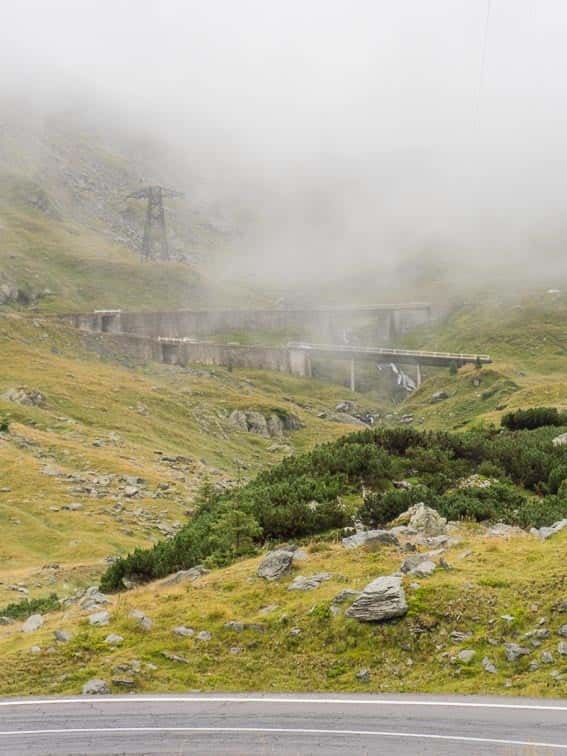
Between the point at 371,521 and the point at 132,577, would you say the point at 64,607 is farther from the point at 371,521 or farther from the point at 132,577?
the point at 371,521

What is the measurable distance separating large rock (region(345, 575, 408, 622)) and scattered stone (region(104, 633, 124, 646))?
6041mm

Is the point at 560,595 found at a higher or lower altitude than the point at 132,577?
higher

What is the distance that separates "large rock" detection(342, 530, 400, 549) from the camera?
85.6 ft

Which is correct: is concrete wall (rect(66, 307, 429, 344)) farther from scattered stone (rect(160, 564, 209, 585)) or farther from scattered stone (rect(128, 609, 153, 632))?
scattered stone (rect(128, 609, 153, 632))

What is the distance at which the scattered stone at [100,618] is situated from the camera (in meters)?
23.0

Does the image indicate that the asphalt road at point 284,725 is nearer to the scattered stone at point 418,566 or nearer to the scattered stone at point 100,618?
the scattered stone at point 100,618

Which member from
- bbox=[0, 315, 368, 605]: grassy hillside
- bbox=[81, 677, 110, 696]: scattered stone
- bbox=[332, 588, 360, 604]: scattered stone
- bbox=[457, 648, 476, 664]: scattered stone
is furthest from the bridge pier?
bbox=[81, 677, 110, 696]: scattered stone

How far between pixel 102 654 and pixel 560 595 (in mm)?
11722

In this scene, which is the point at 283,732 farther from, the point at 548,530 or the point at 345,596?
the point at 548,530

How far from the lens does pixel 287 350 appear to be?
14238 cm

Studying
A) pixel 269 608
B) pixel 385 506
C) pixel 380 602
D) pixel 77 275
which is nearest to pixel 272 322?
pixel 77 275

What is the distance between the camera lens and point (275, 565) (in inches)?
982

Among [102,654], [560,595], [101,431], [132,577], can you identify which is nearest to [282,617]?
[102,654]

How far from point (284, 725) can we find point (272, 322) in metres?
158
